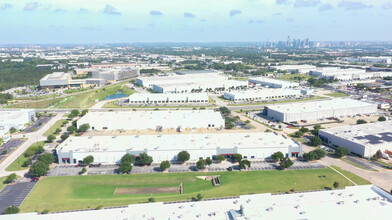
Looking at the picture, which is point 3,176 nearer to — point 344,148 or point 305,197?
point 305,197

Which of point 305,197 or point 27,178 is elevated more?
point 305,197

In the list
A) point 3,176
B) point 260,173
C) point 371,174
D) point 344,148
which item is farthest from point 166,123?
point 371,174

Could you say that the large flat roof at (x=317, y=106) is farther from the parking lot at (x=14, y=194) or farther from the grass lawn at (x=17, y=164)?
the grass lawn at (x=17, y=164)

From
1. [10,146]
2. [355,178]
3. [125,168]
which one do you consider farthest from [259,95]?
[10,146]

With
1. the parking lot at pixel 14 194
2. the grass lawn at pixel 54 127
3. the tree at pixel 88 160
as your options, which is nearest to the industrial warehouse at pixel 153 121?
the grass lawn at pixel 54 127

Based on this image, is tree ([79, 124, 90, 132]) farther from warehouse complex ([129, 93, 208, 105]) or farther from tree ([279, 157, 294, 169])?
tree ([279, 157, 294, 169])

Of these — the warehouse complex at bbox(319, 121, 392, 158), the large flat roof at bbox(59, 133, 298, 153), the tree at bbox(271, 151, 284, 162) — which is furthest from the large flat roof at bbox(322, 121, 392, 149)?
the tree at bbox(271, 151, 284, 162)
